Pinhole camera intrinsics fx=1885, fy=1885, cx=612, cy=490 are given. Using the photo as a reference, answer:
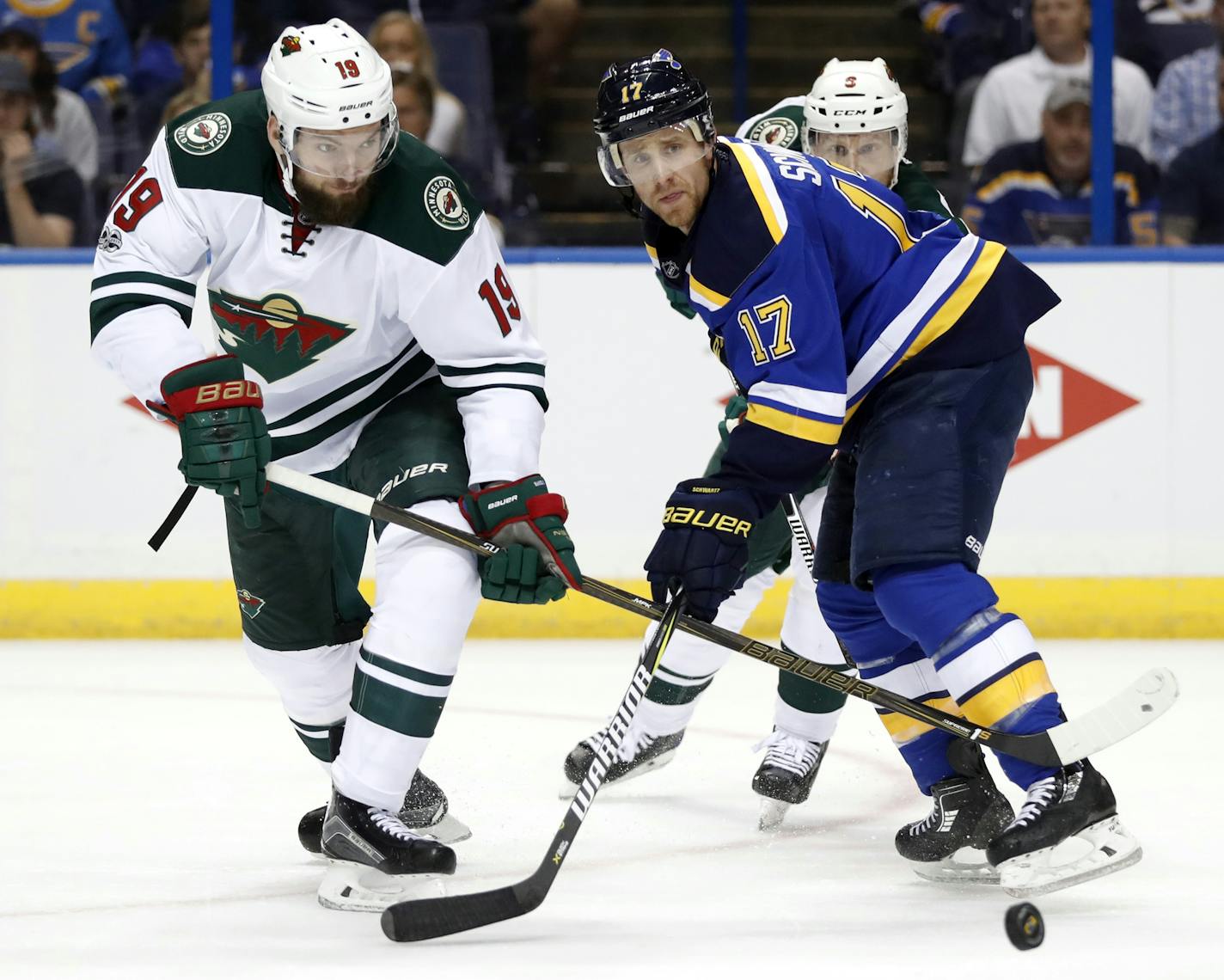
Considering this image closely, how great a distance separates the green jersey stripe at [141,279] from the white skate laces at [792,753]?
4.20 ft

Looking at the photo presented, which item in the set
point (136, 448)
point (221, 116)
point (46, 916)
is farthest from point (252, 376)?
point (136, 448)

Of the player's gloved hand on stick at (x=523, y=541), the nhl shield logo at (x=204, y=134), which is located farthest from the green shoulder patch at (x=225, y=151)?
the player's gloved hand on stick at (x=523, y=541)

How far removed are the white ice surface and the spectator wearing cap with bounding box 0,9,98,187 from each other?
1.47 metres

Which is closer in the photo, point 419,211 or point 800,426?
point 800,426

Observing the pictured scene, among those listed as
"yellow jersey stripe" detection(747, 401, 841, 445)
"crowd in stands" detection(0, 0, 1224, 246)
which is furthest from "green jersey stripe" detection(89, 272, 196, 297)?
"crowd in stands" detection(0, 0, 1224, 246)

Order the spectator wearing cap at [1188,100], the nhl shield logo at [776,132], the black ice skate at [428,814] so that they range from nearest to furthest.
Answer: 1. the black ice skate at [428,814]
2. the nhl shield logo at [776,132]
3. the spectator wearing cap at [1188,100]

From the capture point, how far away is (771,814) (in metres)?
3.15

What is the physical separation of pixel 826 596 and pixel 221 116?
1.11 metres

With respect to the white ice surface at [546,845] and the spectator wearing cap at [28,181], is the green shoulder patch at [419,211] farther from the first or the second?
the spectator wearing cap at [28,181]

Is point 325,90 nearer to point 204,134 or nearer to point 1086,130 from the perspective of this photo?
point 204,134

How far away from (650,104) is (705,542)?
0.57 metres

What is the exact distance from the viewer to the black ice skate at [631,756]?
3.34 metres

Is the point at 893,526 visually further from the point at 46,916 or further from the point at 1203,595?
the point at 1203,595

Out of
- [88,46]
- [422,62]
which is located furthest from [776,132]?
[88,46]
